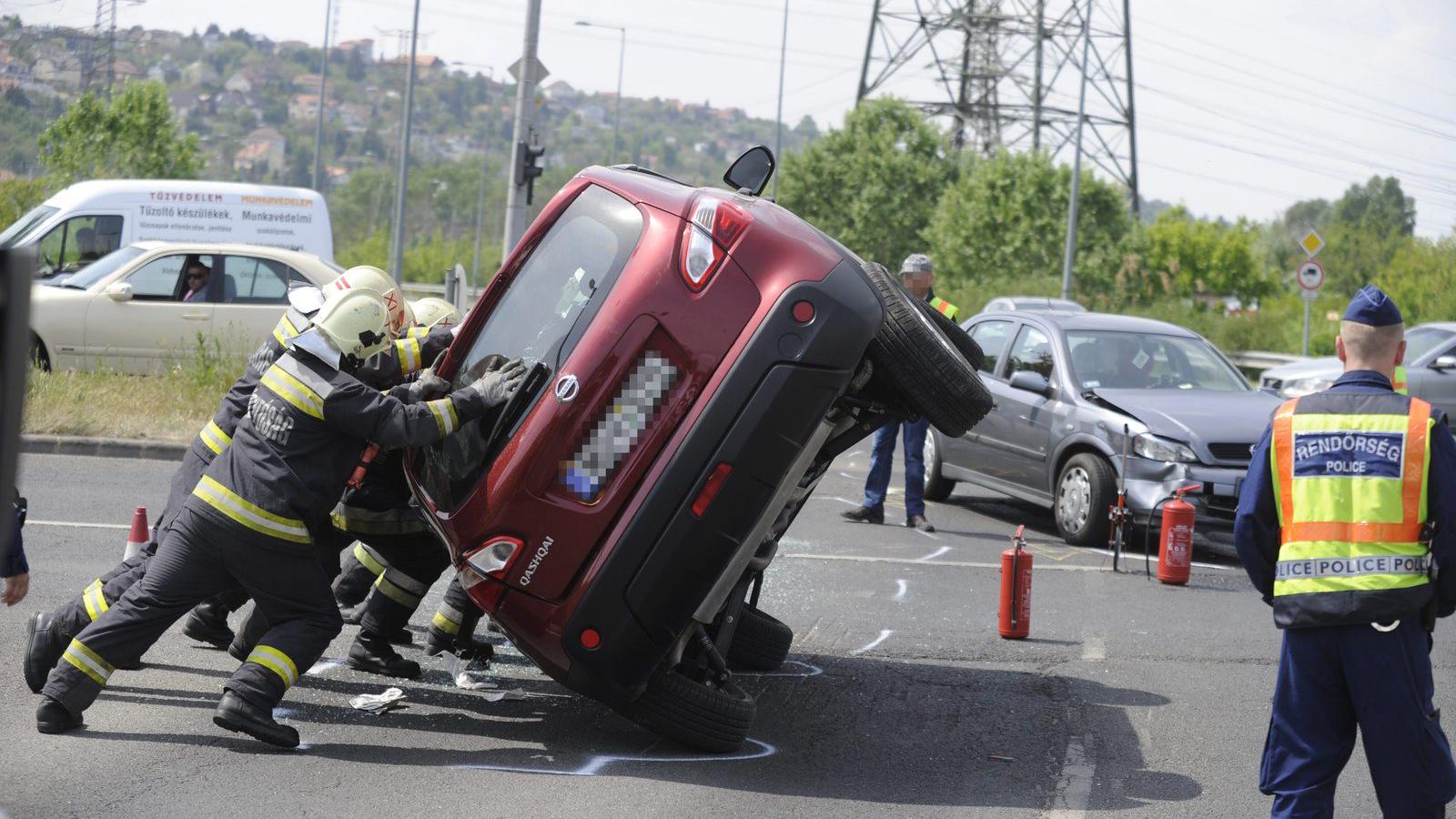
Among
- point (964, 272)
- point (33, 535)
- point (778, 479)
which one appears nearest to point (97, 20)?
point (778, 479)

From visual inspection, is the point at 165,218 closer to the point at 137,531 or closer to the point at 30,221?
the point at 30,221

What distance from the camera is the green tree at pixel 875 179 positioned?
5594 cm

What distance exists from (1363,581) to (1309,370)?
59.5 feet

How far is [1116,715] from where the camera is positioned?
640 centimetres

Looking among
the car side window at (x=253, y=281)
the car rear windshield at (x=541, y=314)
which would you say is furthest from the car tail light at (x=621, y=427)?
the car side window at (x=253, y=281)

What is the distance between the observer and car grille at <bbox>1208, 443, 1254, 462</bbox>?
33.7ft

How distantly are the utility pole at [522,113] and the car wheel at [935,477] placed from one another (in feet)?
21.5

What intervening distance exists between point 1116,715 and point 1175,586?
3206 mm

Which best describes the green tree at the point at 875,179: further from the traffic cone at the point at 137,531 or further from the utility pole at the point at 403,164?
the traffic cone at the point at 137,531

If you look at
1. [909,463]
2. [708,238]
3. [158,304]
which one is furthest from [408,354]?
[158,304]

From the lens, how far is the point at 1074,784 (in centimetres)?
542

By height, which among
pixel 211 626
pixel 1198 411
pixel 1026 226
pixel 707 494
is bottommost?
pixel 211 626

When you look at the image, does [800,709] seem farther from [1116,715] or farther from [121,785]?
[121,785]

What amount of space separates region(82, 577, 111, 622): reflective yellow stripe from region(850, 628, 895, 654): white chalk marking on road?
3.43 m
